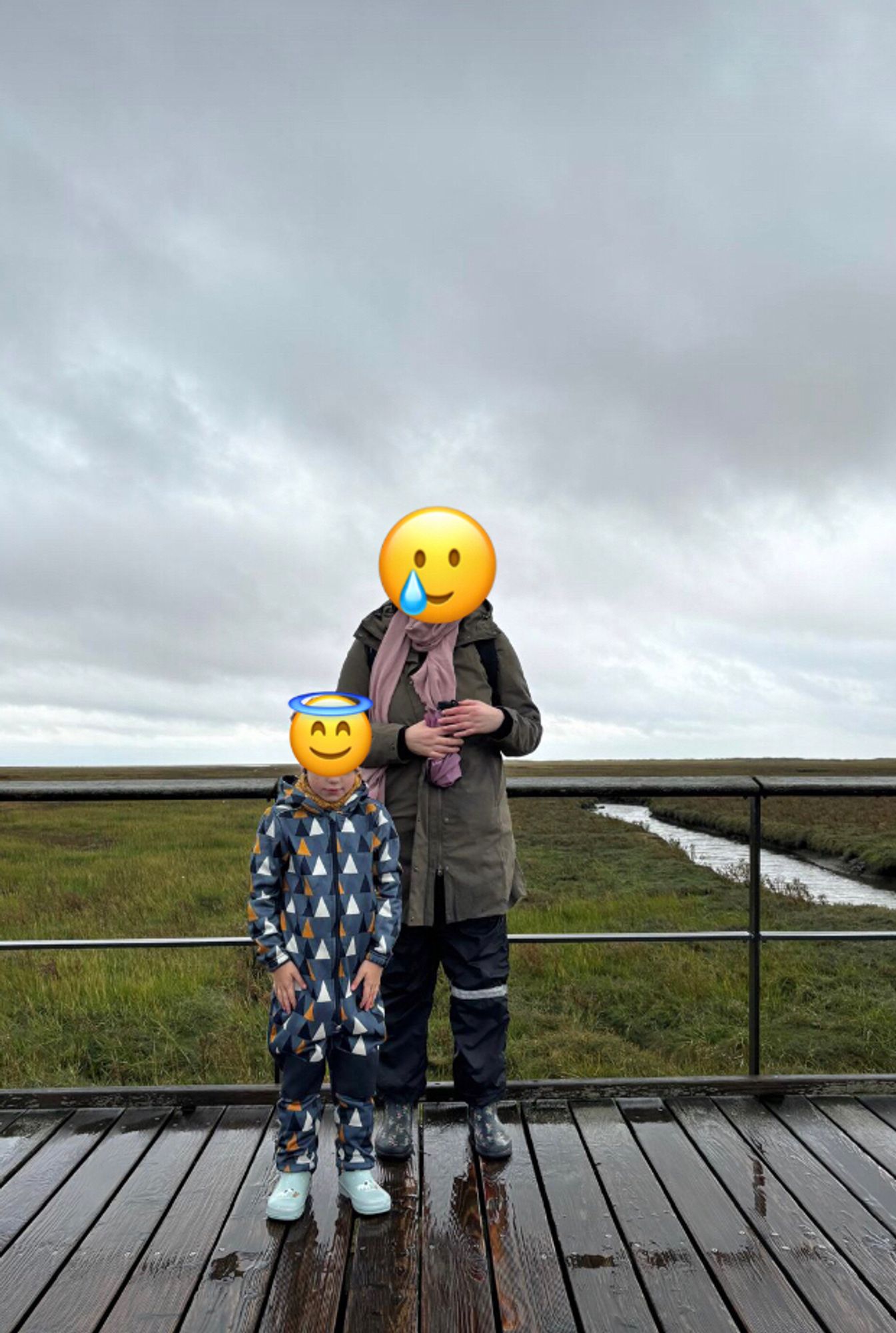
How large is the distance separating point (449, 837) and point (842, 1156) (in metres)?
1.53

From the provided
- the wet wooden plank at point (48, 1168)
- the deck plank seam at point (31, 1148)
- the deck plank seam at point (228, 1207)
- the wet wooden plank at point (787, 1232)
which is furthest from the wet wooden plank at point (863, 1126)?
the deck plank seam at point (31, 1148)

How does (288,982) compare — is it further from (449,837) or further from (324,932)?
(449,837)

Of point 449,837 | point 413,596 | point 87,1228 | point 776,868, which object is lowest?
point 776,868

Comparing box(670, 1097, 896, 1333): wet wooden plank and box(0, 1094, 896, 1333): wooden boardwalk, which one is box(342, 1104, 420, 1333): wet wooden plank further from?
box(670, 1097, 896, 1333): wet wooden plank

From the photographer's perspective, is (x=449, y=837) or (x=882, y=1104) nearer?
(x=449, y=837)

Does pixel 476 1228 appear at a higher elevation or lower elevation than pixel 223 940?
lower

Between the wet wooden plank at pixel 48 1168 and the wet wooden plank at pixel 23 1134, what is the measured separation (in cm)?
2

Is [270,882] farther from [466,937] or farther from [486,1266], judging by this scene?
[486,1266]

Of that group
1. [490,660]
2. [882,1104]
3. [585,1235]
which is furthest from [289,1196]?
[882,1104]

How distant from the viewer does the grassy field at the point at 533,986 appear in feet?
22.8

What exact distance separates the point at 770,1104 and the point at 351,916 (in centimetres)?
180

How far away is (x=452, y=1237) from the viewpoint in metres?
2.51

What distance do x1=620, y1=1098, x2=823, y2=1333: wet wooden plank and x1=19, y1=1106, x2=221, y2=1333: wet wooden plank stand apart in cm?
136

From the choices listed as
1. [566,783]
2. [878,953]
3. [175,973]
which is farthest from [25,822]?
[566,783]
